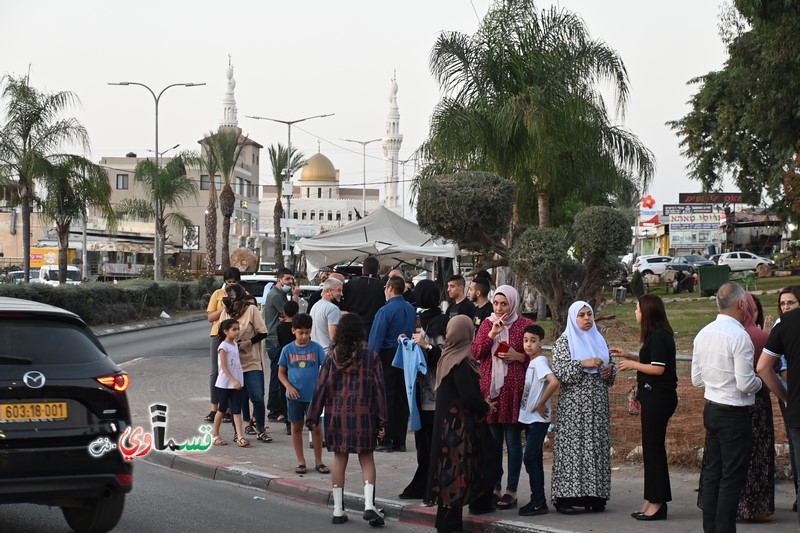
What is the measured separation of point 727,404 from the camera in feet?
23.7

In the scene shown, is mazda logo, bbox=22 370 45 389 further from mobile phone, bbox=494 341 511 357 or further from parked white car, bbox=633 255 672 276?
parked white car, bbox=633 255 672 276

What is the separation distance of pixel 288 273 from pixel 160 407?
97.9 inches

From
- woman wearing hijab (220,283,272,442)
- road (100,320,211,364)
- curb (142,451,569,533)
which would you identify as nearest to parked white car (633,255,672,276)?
road (100,320,211,364)

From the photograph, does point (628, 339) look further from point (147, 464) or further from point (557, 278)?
point (147, 464)

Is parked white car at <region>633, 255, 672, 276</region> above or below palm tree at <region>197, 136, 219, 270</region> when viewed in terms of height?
below

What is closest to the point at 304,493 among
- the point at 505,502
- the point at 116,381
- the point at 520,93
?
the point at 505,502

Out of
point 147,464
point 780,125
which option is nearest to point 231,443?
point 147,464

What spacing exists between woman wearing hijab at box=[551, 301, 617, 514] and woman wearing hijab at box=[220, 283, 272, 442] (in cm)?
466

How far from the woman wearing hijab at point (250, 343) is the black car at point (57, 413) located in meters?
4.87

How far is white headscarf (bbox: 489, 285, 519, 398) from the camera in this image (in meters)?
8.57

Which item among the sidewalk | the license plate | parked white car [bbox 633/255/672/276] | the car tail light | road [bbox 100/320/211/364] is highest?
parked white car [bbox 633/255/672/276]

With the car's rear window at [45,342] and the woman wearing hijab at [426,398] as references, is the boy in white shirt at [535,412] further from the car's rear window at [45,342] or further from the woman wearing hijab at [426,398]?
the car's rear window at [45,342]

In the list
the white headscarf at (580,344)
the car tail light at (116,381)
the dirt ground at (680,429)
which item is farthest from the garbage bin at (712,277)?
the car tail light at (116,381)

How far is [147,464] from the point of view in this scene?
37.3 feet
